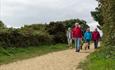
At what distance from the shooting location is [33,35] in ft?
115

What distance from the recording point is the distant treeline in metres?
30.9

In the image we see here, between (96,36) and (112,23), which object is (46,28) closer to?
(96,36)

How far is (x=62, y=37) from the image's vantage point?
1625 inches

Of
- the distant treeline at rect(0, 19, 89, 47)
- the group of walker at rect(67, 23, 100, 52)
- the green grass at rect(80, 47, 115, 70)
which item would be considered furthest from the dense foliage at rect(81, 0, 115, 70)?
the distant treeline at rect(0, 19, 89, 47)

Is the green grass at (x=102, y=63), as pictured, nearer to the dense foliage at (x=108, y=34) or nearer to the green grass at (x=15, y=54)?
the dense foliage at (x=108, y=34)

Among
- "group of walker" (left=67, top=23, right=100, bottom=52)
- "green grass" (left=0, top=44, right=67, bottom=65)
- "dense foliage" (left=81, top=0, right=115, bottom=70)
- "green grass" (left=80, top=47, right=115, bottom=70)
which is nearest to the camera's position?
"green grass" (left=80, top=47, right=115, bottom=70)

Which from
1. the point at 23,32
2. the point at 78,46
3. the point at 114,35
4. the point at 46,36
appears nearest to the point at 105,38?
the point at 114,35

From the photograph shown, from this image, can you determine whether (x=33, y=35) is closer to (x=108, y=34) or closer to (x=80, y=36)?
(x=80, y=36)

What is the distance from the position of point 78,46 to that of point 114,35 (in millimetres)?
3961

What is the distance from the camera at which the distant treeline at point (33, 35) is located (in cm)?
3090

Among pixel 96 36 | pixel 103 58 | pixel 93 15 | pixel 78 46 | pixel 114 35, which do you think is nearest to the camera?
pixel 103 58

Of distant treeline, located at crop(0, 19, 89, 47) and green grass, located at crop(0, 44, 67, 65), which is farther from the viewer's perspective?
distant treeline, located at crop(0, 19, 89, 47)

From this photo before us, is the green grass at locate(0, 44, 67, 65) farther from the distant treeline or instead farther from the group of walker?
the group of walker

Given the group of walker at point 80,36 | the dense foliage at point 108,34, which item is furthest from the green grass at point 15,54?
the dense foliage at point 108,34
